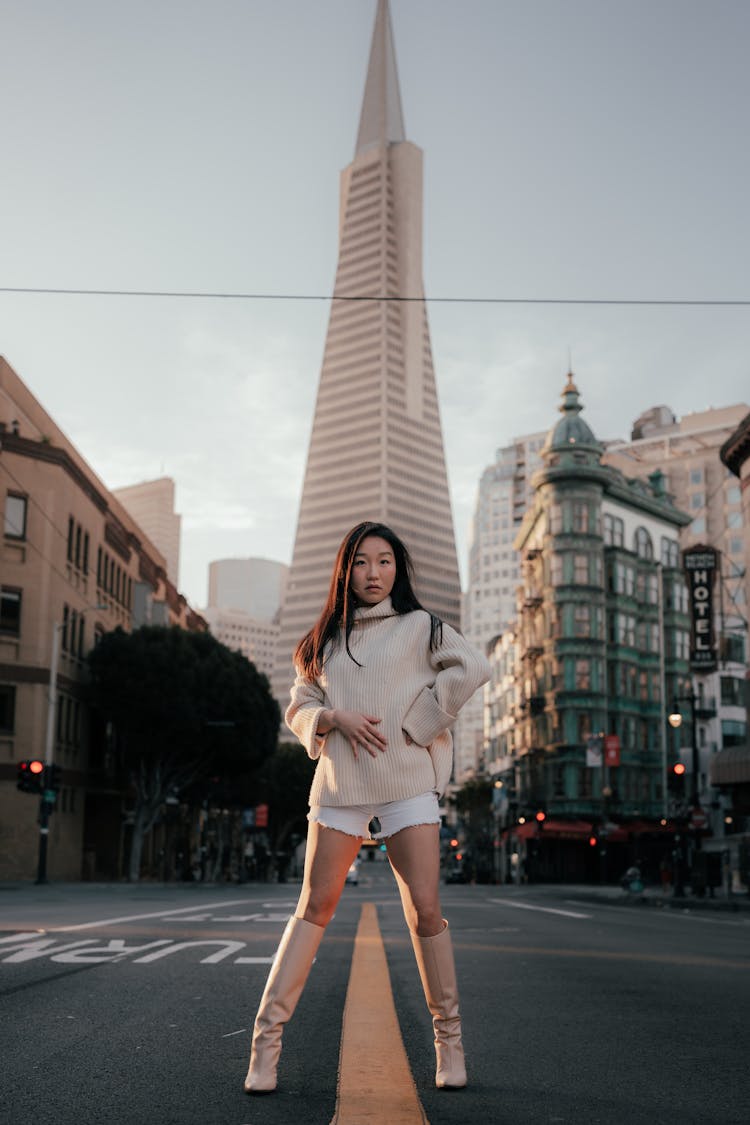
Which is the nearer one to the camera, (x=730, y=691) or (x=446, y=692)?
(x=446, y=692)

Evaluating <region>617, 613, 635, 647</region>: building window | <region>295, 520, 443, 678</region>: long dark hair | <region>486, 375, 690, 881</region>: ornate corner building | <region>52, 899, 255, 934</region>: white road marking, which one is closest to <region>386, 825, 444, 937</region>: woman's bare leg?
A: <region>295, 520, 443, 678</region>: long dark hair

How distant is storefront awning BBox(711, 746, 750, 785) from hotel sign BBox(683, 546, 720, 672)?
796 cm

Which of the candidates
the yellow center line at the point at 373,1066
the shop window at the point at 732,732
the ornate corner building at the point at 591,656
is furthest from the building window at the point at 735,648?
the yellow center line at the point at 373,1066

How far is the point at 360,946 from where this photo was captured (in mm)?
10930

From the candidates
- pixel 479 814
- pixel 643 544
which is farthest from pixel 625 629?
pixel 479 814

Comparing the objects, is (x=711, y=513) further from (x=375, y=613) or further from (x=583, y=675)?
(x=375, y=613)

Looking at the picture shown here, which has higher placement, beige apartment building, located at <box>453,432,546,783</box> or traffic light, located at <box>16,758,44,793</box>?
beige apartment building, located at <box>453,432,546,783</box>

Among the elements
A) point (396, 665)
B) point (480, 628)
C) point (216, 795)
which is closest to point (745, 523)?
point (216, 795)

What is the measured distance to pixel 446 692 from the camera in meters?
4.20

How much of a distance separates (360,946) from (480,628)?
17543 cm

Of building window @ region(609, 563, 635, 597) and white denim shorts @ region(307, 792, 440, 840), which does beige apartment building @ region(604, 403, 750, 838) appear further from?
white denim shorts @ region(307, 792, 440, 840)

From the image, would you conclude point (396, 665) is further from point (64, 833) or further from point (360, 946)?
point (64, 833)

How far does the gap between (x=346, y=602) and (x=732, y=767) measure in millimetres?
40029

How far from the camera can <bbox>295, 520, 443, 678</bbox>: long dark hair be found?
175 inches
